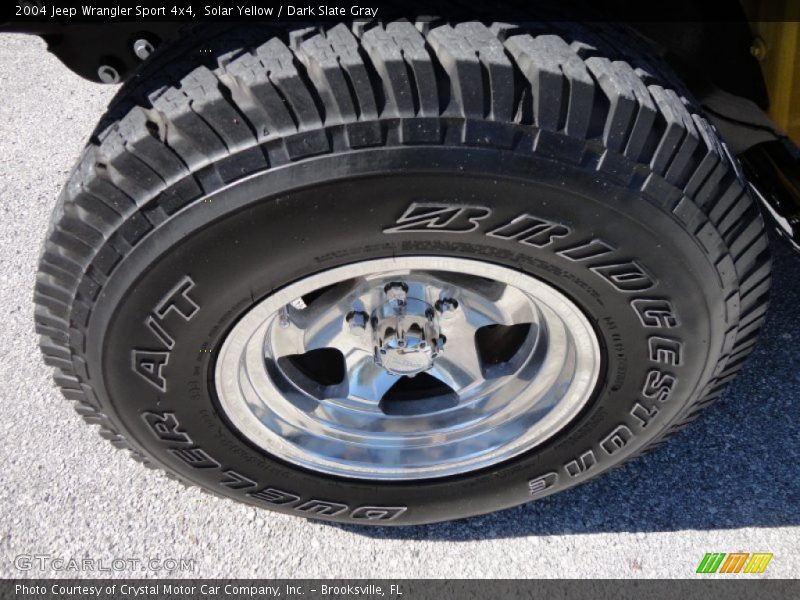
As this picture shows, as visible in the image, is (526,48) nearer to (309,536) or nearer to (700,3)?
(700,3)

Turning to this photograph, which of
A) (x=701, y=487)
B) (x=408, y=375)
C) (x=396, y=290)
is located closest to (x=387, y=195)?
(x=396, y=290)

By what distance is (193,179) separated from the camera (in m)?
1.39

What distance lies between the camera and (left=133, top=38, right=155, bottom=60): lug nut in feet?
5.65

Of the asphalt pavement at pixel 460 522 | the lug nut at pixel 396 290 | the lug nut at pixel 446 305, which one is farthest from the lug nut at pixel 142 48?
the asphalt pavement at pixel 460 522

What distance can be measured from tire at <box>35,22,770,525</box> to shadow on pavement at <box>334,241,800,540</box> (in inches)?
21.8

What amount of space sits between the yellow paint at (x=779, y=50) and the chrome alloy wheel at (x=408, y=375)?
68 centimetres

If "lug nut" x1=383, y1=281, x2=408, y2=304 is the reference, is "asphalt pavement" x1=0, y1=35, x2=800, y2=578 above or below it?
below

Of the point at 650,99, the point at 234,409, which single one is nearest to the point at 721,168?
the point at 650,99

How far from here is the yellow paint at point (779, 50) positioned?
1.58 m

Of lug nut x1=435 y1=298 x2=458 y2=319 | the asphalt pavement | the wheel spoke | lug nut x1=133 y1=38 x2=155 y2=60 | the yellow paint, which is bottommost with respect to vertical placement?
the asphalt pavement

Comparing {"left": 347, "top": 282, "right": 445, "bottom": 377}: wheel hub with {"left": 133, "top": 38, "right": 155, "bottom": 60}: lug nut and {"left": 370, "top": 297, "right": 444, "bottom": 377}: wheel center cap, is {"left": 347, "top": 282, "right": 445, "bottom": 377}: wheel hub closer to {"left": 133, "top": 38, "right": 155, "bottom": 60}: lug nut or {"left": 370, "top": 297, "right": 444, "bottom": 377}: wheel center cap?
{"left": 370, "top": 297, "right": 444, "bottom": 377}: wheel center cap

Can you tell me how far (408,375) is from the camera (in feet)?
6.56

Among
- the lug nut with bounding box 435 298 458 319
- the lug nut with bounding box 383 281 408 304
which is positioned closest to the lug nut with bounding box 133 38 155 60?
the lug nut with bounding box 383 281 408 304

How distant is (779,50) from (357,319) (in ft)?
3.69
